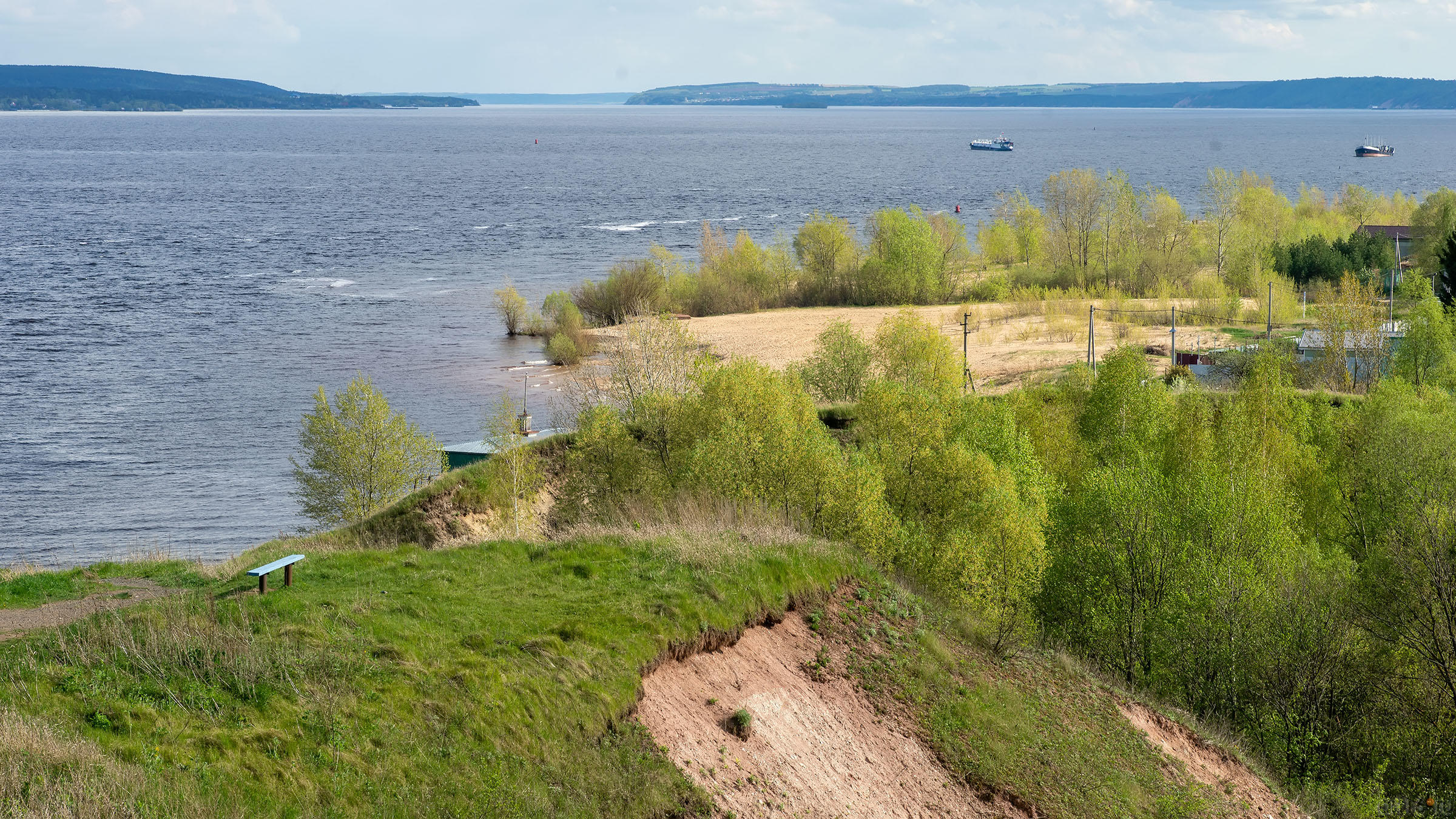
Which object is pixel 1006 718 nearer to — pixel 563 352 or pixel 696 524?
pixel 696 524

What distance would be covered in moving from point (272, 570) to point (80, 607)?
3.28 m

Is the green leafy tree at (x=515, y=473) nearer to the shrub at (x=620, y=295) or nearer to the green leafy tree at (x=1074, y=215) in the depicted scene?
the shrub at (x=620, y=295)

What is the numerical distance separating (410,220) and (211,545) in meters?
121

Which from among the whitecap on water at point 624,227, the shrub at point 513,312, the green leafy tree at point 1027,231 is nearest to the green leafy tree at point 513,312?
the shrub at point 513,312

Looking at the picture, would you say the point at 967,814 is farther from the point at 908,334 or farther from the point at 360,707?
the point at 908,334

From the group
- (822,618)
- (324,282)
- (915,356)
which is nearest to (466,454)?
(915,356)

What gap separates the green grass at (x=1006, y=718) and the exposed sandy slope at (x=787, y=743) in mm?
819

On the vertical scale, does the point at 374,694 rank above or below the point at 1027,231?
below

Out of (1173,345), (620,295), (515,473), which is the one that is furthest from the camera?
(620,295)

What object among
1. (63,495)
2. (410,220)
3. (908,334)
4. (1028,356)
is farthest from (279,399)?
(410,220)

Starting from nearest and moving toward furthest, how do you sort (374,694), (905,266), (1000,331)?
(374,694) → (1000,331) → (905,266)

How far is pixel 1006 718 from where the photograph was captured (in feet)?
74.5

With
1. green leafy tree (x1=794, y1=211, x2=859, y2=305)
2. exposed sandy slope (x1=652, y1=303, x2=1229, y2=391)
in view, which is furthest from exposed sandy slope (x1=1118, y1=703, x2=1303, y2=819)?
green leafy tree (x1=794, y1=211, x2=859, y2=305)

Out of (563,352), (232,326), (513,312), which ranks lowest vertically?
(563,352)
